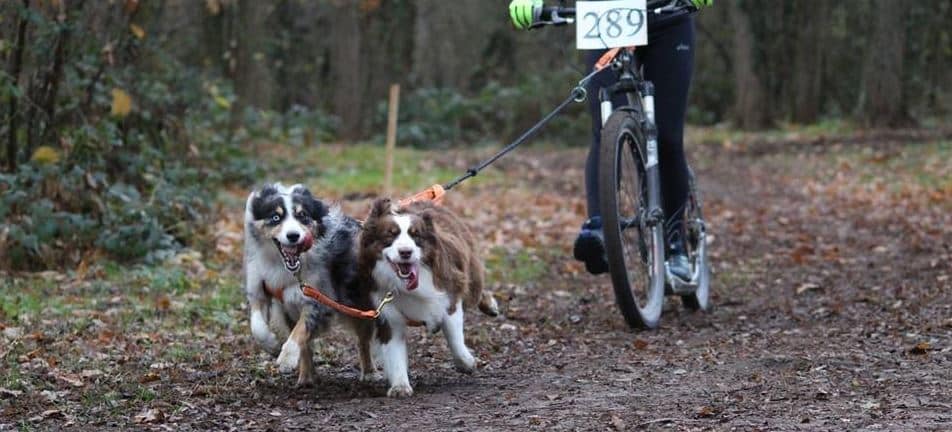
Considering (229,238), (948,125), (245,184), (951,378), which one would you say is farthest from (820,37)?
(951,378)

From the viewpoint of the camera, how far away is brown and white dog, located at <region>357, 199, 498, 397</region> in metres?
5.16

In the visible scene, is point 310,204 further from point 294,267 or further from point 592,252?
point 592,252

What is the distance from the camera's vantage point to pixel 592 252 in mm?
6484

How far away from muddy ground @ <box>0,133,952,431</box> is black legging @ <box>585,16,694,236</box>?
3.00ft

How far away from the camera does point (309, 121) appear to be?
80.8ft

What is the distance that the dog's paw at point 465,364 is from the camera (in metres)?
5.50

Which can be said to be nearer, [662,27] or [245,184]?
[662,27]

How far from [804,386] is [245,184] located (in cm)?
1088

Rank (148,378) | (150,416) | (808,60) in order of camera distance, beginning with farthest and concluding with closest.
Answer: (808,60) < (148,378) < (150,416)

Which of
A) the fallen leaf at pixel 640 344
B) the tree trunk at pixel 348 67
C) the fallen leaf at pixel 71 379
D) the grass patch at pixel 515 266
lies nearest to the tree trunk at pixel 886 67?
the tree trunk at pixel 348 67

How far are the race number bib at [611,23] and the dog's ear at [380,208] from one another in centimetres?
176

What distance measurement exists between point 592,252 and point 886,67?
18.4 meters

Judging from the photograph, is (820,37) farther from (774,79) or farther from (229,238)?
(229,238)

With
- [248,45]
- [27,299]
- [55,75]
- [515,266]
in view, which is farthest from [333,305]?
[248,45]
